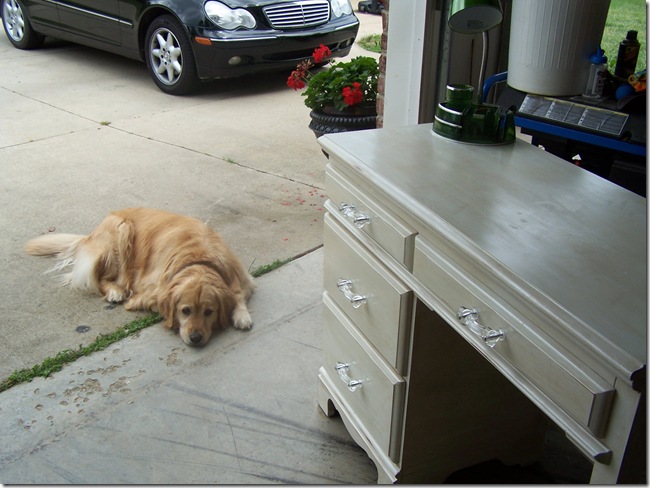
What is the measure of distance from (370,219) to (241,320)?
147 cm

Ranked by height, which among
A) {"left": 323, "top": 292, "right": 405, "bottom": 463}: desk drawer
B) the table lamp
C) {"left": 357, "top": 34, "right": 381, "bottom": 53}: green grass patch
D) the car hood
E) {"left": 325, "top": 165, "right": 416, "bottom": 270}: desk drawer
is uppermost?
the table lamp

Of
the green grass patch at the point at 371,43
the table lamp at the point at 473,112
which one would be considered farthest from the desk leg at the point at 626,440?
the green grass patch at the point at 371,43

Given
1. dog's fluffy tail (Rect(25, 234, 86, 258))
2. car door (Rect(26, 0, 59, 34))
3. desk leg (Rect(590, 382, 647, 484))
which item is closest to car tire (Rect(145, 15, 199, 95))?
car door (Rect(26, 0, 59, 34))

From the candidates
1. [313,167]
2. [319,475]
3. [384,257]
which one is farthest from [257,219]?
[384,257]

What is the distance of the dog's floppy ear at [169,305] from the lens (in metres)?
3.20

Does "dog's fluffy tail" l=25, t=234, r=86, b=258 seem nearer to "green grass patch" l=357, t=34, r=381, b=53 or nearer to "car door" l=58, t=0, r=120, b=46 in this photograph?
"car door" l=58, t=0, r=120, b=46

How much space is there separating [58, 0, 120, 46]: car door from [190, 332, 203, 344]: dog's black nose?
5074 millimetres

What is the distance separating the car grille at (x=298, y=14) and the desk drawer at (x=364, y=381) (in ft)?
16.1

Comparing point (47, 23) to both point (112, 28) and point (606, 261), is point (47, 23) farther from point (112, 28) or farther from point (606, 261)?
point (606, 261)

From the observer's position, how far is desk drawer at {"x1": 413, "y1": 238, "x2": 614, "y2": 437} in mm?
1213

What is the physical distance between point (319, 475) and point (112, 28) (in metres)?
6.14

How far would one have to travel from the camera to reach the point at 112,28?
23.4ft

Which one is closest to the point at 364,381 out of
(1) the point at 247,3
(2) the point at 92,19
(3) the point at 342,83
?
(3) the point at 342,83

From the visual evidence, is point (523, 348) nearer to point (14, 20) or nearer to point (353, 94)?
point (353, 94)
